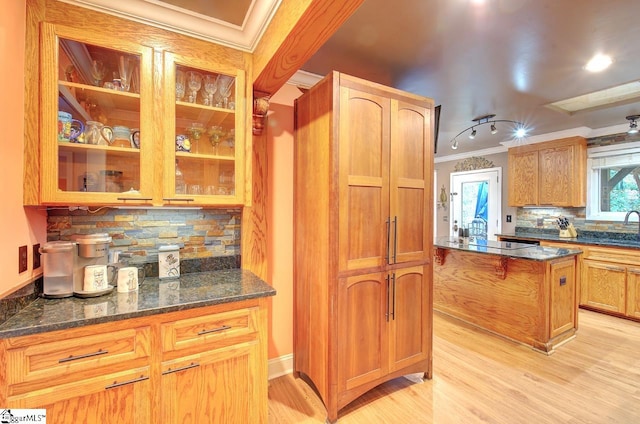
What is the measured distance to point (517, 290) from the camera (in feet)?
9.61

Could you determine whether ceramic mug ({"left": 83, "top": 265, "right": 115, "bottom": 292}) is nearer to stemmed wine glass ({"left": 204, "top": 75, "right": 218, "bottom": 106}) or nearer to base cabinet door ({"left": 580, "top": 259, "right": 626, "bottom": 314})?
stemmed wine glass ({"left": 204, "top": 75, "right": 218, "bottom": 106})

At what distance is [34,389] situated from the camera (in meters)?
1.16

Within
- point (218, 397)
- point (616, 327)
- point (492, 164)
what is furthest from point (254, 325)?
point (492, 164)

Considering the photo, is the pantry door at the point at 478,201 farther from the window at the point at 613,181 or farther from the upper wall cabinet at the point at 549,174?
the window at the point at 613,181

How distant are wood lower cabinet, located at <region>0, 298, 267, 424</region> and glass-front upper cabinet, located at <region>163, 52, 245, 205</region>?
718mm

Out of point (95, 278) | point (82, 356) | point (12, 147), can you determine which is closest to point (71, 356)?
point (82, 356)

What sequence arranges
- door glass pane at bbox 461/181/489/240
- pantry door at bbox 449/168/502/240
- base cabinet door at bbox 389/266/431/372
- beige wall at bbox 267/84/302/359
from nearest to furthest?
base cabinet door at bbox 389/266/431/372
beige wall at bbox 267/84/302/359
pantry door at bbox 449/168/502/240
door glass pane at bbox 461/181/489/240

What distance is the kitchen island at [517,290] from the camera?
2.76 metres

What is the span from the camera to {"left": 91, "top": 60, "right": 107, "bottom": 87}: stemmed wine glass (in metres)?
1.60

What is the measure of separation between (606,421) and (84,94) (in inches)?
148

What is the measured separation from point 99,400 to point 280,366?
137 centimetres

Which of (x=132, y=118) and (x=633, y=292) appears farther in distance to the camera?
(x=633, y=292)

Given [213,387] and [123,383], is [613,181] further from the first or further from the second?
[123,383]

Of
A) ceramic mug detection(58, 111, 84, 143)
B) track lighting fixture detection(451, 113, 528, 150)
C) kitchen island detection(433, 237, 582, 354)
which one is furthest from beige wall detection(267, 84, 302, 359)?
track lighting fixture detection(451, 113, 528, 150)
